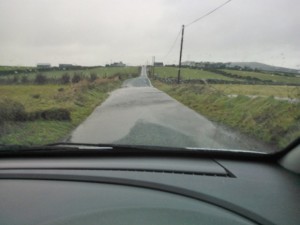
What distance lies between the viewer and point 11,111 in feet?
25.7

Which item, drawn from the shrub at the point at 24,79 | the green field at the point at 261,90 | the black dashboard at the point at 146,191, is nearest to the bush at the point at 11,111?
the shrub at the point at 24,79

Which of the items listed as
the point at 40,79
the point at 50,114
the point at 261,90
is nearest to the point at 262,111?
the point at 261,90

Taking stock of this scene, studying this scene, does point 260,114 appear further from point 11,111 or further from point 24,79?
point 11,111

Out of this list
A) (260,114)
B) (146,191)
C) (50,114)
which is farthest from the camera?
(260,114)

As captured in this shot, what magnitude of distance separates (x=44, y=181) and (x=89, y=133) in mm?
6593

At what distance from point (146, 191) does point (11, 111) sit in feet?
19.4

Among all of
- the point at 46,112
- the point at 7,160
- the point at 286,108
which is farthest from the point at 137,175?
the point at 286,108

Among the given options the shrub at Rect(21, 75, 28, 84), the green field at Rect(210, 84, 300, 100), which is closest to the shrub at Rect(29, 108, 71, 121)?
the shrub at Rect(21, 75, 28, 84)

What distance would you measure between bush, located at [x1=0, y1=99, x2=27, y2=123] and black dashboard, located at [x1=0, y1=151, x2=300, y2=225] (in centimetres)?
466

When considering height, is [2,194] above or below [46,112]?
above

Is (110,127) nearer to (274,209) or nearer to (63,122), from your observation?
(63,122)

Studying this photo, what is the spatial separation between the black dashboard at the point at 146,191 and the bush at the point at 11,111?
466cm

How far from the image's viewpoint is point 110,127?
33.1ft

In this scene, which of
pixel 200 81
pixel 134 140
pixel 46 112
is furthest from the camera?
pixel 200 81
